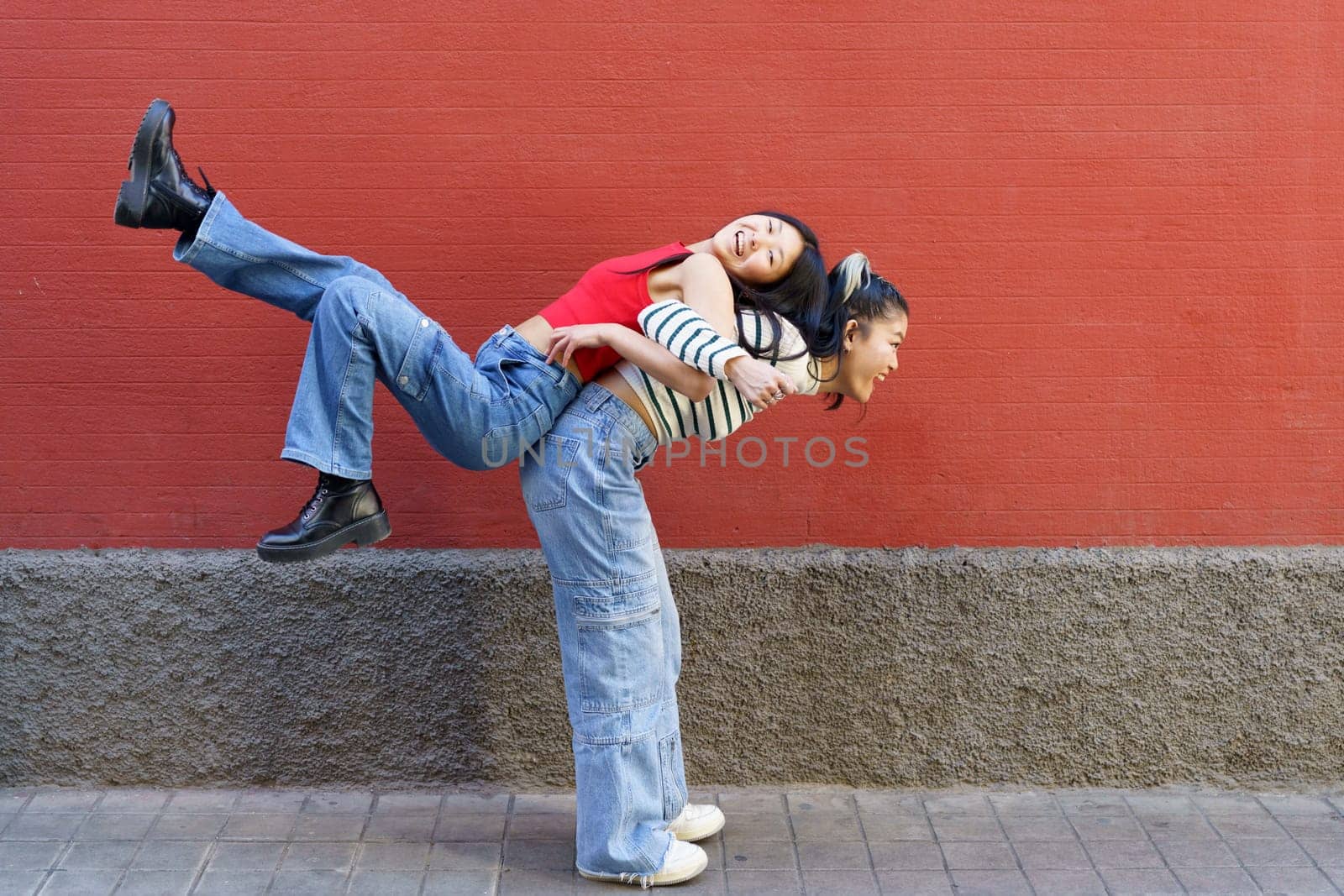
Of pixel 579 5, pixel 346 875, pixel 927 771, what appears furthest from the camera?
pixel 927 771

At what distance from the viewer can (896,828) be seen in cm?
380

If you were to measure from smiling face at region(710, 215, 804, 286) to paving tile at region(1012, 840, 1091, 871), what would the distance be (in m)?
1.78

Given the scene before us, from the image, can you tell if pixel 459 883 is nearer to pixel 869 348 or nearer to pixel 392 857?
pixel 392 857

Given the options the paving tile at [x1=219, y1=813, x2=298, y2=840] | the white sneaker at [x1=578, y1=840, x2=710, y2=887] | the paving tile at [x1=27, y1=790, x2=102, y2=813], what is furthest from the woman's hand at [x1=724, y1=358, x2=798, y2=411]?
the paving tile at [x1=27, y1=790, x2=102, y2=813]

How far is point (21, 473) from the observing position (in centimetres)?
394

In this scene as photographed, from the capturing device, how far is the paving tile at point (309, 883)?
11.1 feet

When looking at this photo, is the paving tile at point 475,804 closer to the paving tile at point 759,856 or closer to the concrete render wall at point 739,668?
the concrete render wall at point 739,668

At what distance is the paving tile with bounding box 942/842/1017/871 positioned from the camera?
3.57 meters

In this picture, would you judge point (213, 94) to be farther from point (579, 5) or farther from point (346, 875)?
point (346, 875)

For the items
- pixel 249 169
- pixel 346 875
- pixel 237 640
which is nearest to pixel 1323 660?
pixel 346 875

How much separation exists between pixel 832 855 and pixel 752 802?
1.33 ft

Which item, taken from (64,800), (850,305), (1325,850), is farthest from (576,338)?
(1325,850)

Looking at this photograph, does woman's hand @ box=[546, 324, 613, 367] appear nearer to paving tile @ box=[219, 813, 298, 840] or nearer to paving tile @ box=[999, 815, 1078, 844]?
paving tile @ box=[219, 813, 298, 840]

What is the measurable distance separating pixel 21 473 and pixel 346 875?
1.62 m
